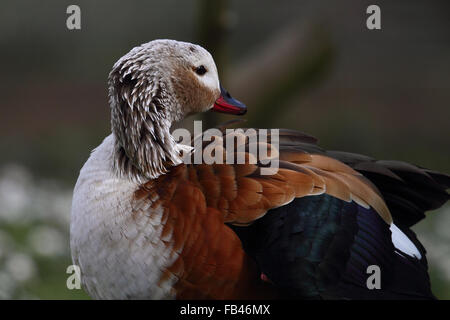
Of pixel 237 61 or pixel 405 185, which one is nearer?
pixel 405 185

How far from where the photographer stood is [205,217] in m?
1.58

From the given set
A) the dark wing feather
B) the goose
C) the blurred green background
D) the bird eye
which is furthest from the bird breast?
the blurred green background

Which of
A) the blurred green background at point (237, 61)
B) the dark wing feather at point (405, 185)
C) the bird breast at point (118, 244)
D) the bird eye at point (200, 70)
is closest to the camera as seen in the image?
the bird breast at point (118, 244)

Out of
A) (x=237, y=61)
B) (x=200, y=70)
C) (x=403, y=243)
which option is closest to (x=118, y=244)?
(x=200, y=70)

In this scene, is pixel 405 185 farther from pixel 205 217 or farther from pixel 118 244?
pixel 118 244

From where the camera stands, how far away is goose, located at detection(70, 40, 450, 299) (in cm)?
155

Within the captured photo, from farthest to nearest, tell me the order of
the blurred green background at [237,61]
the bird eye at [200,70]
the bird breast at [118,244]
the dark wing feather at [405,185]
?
the blurred green background at [237,61] < the dark wing feather at [405,185] < the bird eye at [200,70] < the bird breast at [118,244]

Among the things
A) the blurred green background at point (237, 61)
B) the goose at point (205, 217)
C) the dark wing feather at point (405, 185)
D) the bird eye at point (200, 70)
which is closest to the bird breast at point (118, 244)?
the goose at point (205, 217)

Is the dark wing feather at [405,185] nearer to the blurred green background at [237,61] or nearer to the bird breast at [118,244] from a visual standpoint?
the bird breast at [118,244]

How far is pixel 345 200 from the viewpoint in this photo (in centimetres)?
173

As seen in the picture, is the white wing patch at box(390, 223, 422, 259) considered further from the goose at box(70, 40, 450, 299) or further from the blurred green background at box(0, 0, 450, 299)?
the blurred green background at box(0, 0, 450, 299)

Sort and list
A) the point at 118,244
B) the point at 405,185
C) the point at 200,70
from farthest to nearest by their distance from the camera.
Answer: the point at 405,185, the point at 200,70, the point at 118,244

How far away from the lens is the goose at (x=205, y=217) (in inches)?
61.1

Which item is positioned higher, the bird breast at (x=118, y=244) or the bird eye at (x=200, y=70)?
the bird eye at (x=200, y=70)
